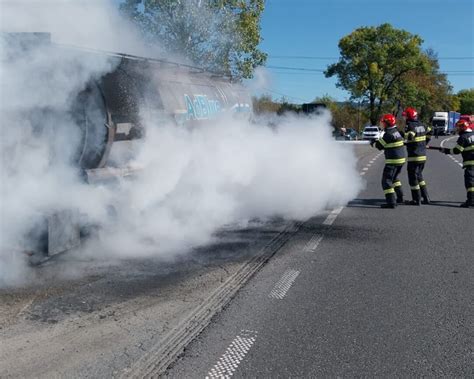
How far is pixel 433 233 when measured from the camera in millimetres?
7648

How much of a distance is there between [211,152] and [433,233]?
349 centimetres

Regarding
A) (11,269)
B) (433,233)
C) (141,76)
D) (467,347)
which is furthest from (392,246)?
(11,269)

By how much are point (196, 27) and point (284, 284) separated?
656 centimetres

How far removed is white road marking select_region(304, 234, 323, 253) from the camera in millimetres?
6608

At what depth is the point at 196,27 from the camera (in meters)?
10.3

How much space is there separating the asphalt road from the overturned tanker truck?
201 cm

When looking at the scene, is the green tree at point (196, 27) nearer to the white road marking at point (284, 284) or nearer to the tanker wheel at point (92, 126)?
the tanker wheel at point (92, 126)

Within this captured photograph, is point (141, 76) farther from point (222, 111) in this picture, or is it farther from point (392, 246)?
point (392, 246)

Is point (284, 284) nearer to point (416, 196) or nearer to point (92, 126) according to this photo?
point (92, 126)

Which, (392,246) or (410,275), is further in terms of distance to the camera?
(392,246)

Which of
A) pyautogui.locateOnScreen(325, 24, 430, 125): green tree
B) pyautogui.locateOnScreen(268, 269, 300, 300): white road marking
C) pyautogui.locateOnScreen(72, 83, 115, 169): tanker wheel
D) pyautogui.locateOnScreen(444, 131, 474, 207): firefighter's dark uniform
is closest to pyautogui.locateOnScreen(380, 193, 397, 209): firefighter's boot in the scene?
pyautogui.locateOnScreen(444, 131, 474, 207): firefighter's dark uniform

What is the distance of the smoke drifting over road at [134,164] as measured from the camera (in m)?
5.07

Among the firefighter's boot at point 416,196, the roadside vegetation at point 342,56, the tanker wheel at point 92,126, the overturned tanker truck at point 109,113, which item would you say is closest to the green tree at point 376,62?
the roadside vegetation at point 342,56

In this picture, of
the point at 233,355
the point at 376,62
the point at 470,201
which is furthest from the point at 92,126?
the point at 376,62
